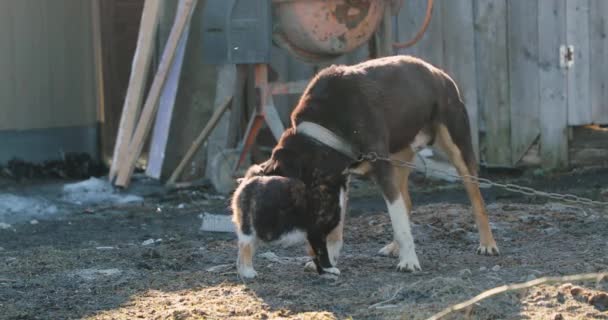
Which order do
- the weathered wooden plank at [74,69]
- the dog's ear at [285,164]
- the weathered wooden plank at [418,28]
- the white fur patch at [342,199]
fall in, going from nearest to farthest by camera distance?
the dog's ear at [285,164] < the white fur patch at [342,199] < the weathered wooden plank at [418,28] < the weathered wooden plank at [74,69]

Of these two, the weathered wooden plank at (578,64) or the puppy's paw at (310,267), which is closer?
the puppy's paw at (310,267)

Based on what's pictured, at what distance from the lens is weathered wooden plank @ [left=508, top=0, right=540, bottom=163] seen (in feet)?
36.2

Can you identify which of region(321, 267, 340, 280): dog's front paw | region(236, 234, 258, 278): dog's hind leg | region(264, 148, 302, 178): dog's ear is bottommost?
region(321, 267, 340, 280): dog's front paw

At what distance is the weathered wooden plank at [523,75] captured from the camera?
11.0 metres

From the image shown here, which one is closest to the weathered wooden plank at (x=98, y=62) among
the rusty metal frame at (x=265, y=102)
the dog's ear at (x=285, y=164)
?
the rusty metal frame at (x=265, y=102)

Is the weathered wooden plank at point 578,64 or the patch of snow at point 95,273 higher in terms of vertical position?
the weathered wooden plank at point 578,64

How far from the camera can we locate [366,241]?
8.08 metres

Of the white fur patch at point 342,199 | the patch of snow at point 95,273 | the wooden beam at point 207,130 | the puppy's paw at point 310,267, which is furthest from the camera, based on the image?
the wooden beam at point 207,130

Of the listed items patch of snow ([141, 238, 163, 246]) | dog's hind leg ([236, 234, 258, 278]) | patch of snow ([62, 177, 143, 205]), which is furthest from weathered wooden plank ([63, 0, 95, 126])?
dog's hind leg ([236, 234, 258, 278])

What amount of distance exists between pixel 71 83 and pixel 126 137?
249cm

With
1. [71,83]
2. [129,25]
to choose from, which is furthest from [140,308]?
[129,25]

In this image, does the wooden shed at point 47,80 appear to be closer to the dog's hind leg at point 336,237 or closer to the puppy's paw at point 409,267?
the dog's hind leg at point 336,237

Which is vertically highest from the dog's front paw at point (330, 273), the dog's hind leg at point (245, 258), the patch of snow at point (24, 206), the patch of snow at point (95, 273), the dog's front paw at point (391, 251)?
the dog's hind leg at point (245, 258)

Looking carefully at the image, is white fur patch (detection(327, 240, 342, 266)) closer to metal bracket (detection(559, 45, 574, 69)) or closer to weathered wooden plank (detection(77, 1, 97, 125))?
metal bracket (detection(559, 45, 574, 69))
